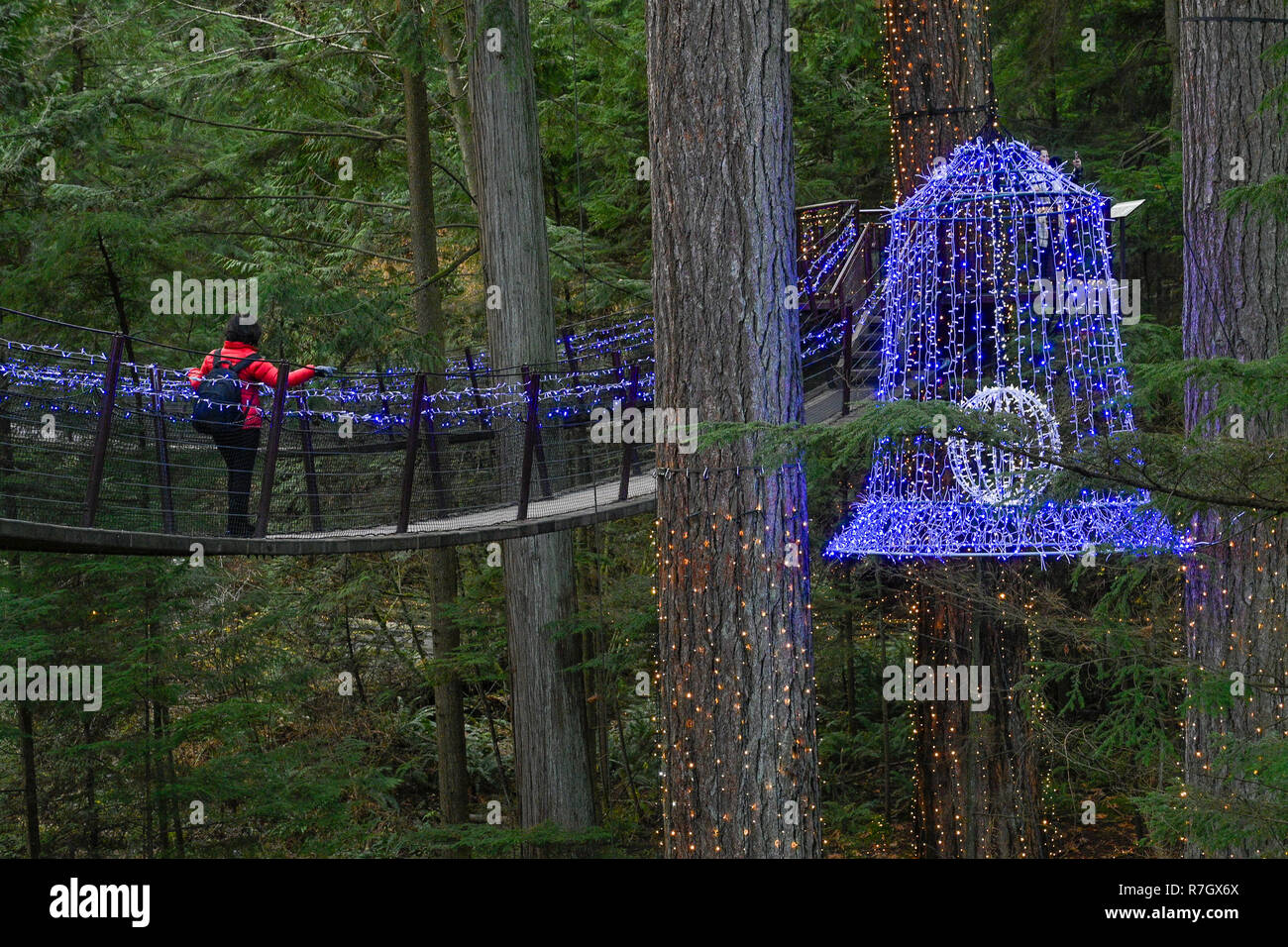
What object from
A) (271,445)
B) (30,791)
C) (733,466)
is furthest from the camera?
(30,791)

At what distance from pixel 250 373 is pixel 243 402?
0.45 ft

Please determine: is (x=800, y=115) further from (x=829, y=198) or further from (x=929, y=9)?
(x=929, y=9)

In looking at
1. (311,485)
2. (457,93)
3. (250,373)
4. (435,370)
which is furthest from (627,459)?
(457,93)

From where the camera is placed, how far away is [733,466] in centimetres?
480

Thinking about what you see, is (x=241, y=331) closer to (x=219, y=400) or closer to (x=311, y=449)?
(x=219, y=400)

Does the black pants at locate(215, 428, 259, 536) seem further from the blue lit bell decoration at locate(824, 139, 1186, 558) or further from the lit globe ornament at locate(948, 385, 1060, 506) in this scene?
the lit globe ornament at locate(948, 385, 1060, 506)

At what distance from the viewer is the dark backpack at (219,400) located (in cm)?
629

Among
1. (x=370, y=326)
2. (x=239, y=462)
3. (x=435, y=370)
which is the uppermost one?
(x=370, y=326)

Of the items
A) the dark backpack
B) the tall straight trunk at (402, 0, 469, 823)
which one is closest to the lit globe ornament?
the dark backpack

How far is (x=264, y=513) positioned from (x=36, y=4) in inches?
192

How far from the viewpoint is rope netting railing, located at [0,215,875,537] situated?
588 cm

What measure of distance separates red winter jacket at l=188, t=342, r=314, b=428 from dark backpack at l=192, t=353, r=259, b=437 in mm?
22

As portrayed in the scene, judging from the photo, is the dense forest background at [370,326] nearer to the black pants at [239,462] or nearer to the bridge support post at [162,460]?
the black pants at [239,462]
